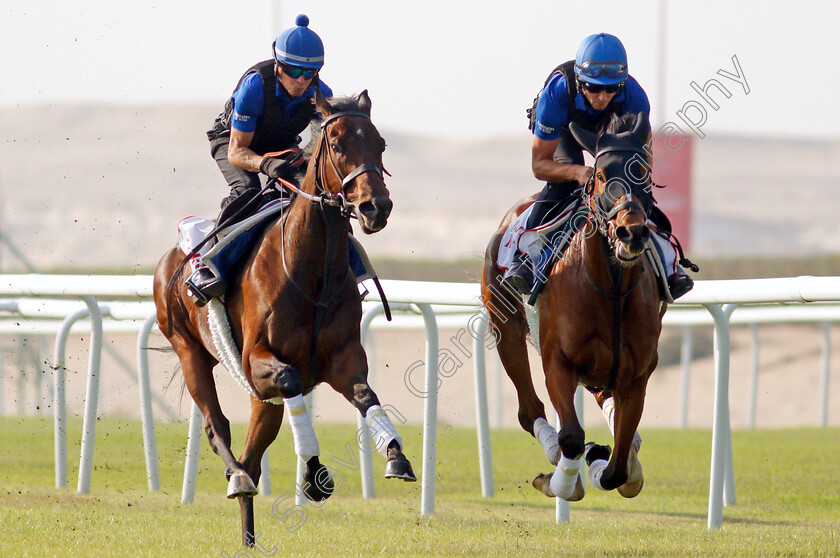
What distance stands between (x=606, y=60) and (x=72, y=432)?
637 centimetres

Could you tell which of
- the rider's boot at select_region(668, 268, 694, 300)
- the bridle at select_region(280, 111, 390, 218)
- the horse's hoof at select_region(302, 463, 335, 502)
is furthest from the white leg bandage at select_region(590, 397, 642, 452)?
the bridle at select_region(280, 111, 390, 218)

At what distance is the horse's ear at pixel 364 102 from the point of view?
17.3 feet

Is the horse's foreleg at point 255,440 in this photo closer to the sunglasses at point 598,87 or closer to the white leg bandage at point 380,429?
the white leg bandage at point 380,429

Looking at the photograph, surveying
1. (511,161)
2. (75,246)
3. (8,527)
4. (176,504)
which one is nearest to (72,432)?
(176,504)

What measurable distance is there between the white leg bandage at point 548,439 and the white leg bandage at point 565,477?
0.22 metres

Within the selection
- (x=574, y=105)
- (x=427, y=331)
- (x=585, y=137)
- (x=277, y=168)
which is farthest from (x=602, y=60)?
(x=427, y=331)

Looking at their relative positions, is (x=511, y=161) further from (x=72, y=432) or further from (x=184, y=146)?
(x=72, y=432)

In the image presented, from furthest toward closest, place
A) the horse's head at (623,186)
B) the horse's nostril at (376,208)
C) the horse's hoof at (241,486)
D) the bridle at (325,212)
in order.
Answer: the horse's hoof at (241,486)
the bridle at (325,212)
the horse's head at (623,186)
the horse's nostril at (376,208)

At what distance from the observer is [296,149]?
6.15 meters

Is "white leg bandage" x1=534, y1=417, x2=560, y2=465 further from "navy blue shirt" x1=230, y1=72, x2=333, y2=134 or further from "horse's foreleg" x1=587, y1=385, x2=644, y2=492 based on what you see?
"navy blue shirt" x1=230, y1=72, x2=333, y2=134

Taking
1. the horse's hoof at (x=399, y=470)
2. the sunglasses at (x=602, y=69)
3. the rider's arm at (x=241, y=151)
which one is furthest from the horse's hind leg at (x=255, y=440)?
the sunglasses at (x=602, y=69)

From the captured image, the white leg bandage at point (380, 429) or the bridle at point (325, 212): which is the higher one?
the bridle at point (325, 212)

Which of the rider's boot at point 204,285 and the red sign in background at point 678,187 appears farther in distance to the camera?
the red sign in background at point 678,187

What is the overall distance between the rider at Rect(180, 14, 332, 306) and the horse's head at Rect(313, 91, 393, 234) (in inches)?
13.4
